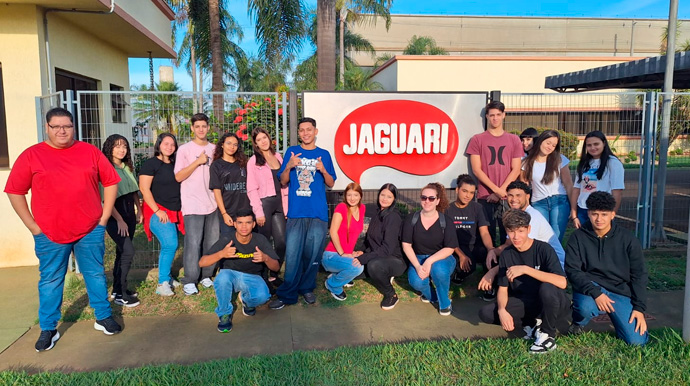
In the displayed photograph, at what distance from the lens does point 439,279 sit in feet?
15.3

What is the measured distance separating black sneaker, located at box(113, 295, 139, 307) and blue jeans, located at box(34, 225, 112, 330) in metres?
0.59

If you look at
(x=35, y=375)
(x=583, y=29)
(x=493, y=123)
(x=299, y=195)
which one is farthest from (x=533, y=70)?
(x=583, y=29)

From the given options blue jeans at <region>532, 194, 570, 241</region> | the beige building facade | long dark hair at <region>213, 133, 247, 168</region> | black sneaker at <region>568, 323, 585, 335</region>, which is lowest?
black sneaker at <region>568, 323, 585, 335</region>

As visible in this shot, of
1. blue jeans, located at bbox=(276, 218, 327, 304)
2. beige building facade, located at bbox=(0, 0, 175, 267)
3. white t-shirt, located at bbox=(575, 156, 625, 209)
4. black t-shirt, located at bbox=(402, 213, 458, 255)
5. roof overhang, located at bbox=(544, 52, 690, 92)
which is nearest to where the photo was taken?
black t-shirt, located at bbox=(402, 213, 458, 255)

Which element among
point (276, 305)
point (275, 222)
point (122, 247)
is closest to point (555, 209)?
point (275, 222)

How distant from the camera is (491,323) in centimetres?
414

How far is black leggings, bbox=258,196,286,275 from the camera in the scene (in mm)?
5105

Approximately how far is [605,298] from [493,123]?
2.39m

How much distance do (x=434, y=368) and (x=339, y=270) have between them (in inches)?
68.1

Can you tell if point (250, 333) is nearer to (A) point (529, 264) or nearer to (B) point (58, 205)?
(B) point (58, 205)

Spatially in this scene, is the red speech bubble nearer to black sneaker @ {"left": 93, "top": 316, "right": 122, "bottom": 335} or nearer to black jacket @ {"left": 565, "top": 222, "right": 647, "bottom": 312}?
black jacket @ {"left": 565, "top": 222, "right": 647, "bottom": 312}

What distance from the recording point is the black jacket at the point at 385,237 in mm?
4930

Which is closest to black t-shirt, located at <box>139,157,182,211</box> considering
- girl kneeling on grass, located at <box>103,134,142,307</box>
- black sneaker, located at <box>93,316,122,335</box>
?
girl kneeling on grass, located at <box>103,134,142,307</box>

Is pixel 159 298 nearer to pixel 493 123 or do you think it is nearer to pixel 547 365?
pixel 547 365
